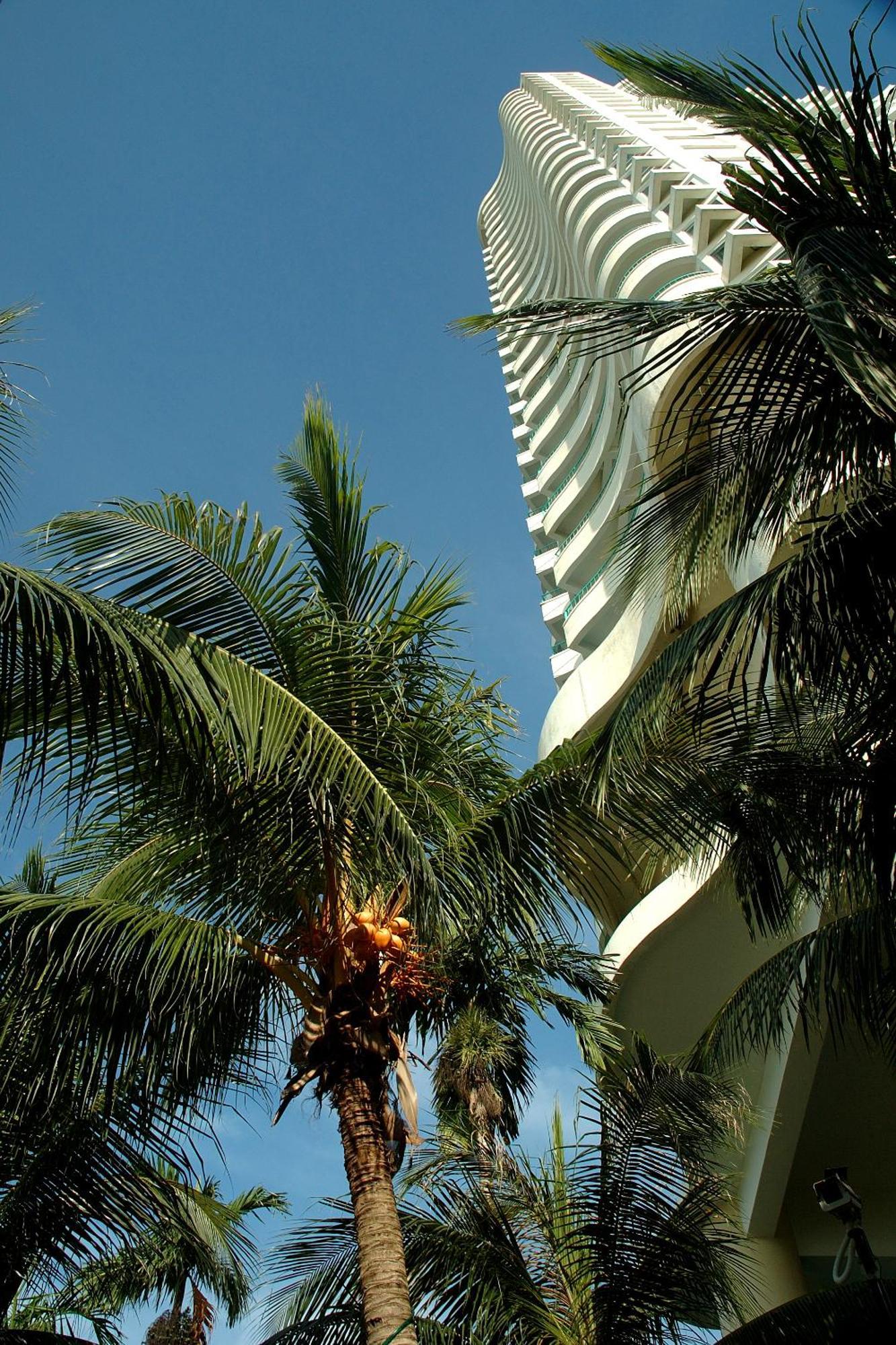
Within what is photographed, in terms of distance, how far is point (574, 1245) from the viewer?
8.84m

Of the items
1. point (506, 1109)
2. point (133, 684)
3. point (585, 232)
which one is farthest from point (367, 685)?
point (585, 232)

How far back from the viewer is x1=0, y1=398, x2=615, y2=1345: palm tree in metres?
6.95

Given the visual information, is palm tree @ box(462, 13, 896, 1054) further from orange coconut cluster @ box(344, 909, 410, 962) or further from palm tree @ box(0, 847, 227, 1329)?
palm tree @ box(0, 847, 227, 1329)

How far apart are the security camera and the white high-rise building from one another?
2.71m

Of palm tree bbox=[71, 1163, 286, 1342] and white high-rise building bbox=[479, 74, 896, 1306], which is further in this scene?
white high-rise building bbox=[479, 74, 896, 1306]

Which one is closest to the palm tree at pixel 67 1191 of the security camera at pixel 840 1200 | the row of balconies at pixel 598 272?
the security camera at pixel 840 1200

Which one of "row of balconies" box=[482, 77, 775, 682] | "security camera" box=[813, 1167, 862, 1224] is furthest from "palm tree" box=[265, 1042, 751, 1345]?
"row of balconies" box=[482, 77, 775, 682]

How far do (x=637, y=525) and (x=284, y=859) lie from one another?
292 centimetres

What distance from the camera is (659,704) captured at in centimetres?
757

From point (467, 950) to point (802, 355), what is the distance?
4.17 metres

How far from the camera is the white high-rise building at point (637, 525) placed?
16.2m

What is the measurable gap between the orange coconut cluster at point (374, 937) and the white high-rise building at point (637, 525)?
248 centimetres

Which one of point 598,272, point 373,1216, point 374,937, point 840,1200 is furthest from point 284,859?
point 598,272

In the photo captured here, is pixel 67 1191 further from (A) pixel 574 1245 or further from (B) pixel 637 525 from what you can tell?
(B) pixel 637 525
